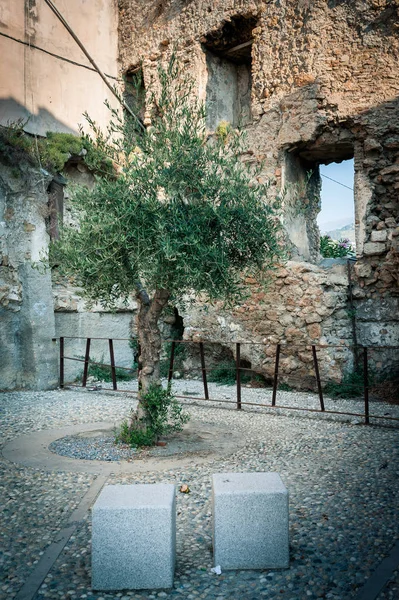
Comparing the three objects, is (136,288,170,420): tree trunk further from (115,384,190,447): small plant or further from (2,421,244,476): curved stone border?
(2,421,244,476): curved stone border

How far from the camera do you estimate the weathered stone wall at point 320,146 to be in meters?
10.2

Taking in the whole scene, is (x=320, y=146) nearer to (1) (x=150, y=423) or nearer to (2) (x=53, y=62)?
(2) (x=53, y=62)

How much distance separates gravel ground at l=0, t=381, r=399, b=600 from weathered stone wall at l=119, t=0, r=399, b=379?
2.67m

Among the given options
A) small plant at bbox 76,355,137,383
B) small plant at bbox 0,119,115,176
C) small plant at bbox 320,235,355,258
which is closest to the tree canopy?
small plant at bbox 0,119,115,176

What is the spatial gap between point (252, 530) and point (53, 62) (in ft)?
39.9

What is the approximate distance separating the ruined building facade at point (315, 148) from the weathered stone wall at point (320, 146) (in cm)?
2

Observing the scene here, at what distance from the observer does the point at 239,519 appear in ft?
11.8

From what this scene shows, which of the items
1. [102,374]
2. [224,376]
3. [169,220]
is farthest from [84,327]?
[169,220]

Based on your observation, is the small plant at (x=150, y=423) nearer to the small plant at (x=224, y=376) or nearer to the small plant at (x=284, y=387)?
the small plant at (x=284, y=387)

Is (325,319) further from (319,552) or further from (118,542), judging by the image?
(118,542)

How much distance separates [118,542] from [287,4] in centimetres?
1121

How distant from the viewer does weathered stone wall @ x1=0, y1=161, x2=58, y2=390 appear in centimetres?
1098

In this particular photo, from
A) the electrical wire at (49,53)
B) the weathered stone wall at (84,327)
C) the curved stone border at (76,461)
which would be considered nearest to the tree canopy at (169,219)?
the curved stone border at (76,461)

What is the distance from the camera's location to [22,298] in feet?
36.6
